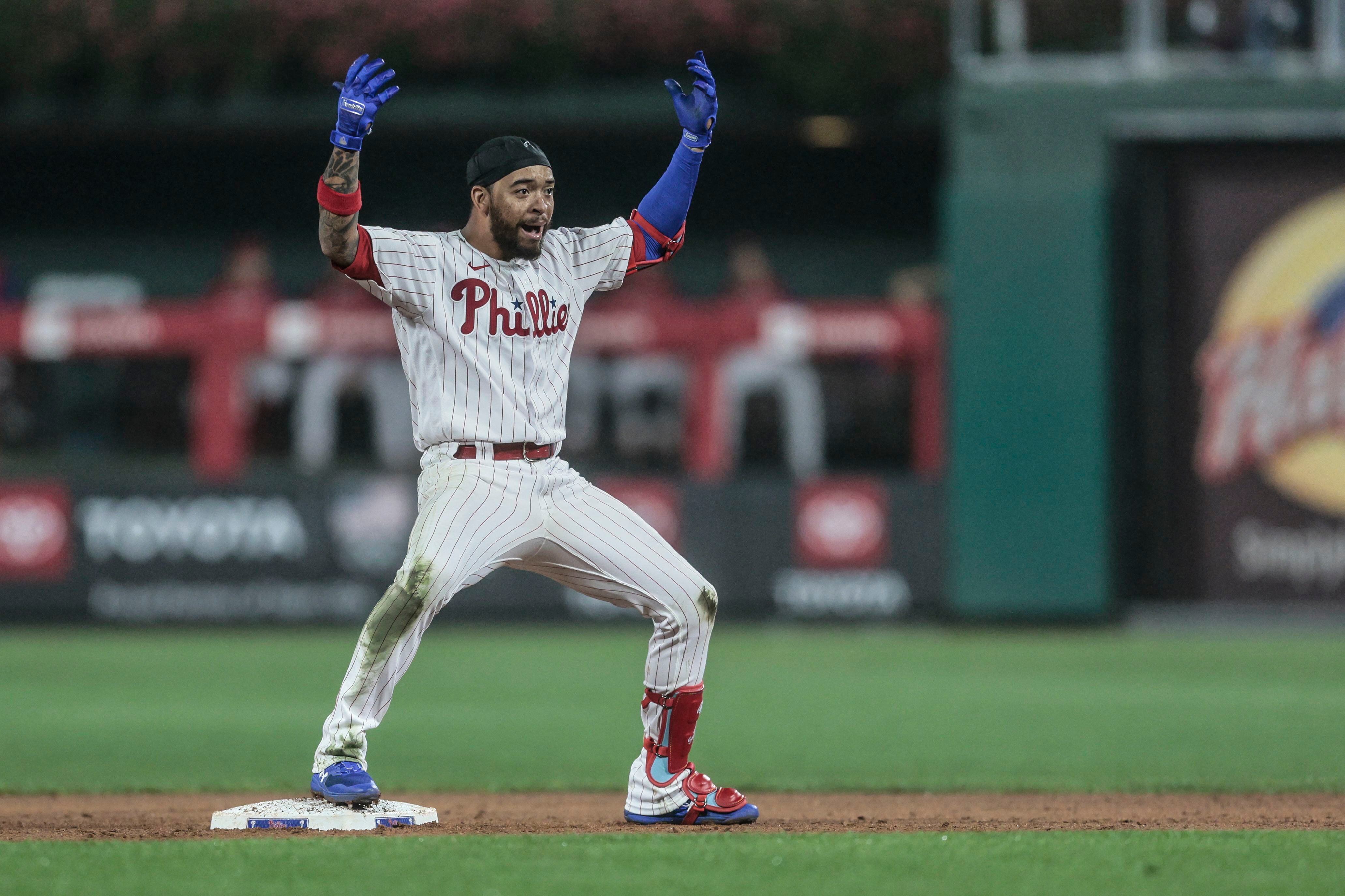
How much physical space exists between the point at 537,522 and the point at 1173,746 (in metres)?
3.72

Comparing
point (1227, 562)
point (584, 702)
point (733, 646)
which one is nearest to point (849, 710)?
point (584, 702)

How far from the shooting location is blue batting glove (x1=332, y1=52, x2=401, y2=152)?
4828 mm

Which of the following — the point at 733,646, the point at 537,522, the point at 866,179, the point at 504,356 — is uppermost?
the point at 866,179

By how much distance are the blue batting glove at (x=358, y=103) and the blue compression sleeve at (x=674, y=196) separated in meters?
1.03

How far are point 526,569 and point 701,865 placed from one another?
1.29 metres

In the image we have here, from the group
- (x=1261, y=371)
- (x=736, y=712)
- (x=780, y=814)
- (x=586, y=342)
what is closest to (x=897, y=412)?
(x=586, y=342)

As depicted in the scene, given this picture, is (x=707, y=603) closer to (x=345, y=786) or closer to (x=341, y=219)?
(x=345, y=786)

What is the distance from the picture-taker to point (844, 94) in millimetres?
15164

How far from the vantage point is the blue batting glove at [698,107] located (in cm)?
553

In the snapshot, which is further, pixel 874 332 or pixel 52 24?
pixel 52 24

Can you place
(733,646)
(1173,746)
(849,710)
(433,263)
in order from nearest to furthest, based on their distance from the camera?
(433,263) → (1173,746) → (849,710) → (733,646)

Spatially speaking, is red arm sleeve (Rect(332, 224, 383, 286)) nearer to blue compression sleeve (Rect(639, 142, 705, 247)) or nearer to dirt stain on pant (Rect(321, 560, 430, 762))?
dirt stain on pant (Rect(321, 560, 430, 762))

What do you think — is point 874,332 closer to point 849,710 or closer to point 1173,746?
point 849,710

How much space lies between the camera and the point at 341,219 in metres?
4.86
